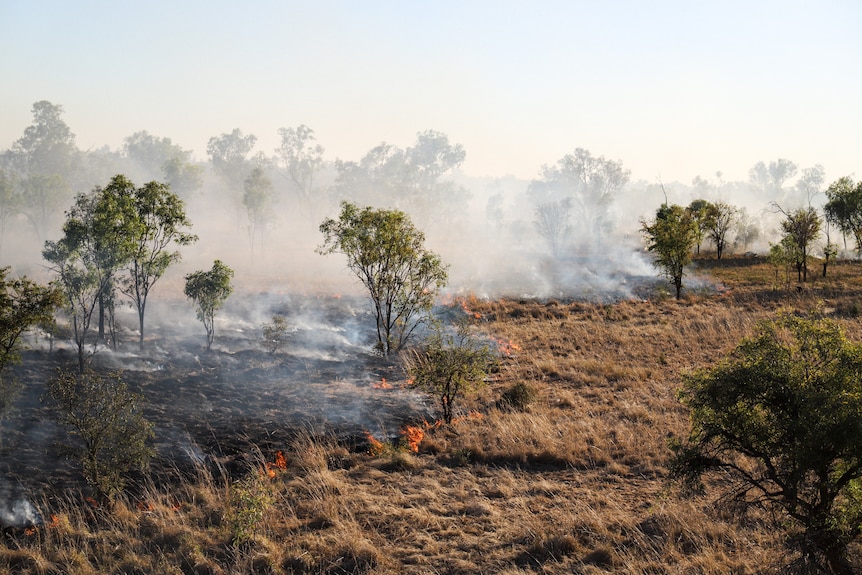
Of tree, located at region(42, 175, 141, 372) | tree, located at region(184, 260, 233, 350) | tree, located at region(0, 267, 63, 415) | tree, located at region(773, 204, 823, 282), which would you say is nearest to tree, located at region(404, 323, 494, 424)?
tree, located at region(0, 267, 63, 415)

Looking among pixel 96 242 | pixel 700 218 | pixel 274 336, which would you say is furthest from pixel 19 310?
pixel 700 218

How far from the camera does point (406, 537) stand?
11953mm

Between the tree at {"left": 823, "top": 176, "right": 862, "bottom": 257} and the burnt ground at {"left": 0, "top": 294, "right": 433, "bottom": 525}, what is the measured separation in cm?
4502

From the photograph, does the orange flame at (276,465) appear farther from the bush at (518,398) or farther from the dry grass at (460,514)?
the bush at (518,398)

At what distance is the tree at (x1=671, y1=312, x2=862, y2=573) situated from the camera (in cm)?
721

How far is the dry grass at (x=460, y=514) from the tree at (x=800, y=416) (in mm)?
1720

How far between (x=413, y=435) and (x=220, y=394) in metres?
9.89

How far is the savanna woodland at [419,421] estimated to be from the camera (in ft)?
28.3

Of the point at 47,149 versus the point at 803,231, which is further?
the point at 47,149

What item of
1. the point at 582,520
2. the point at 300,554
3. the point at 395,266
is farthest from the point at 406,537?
the point at 395,266

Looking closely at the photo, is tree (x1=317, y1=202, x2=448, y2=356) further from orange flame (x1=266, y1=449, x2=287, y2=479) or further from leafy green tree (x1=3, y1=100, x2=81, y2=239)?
leafy green tree (x1=3, y1=100, x2=81, y2=239)

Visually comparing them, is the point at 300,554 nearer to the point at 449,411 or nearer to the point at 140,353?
the point at 449,411

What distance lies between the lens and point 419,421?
20.3 metres

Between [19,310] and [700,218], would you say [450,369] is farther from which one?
[700,218]
